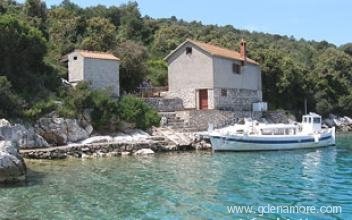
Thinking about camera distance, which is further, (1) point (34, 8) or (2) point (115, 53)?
(1) point (34, 8)

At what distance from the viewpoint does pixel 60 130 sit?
119ft

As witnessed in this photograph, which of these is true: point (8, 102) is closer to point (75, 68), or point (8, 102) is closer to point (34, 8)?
point (75, 68)

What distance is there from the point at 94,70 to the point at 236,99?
15691mm

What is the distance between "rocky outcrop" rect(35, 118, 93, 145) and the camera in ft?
117

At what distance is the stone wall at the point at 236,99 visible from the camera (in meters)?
49.7

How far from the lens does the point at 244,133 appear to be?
126 ft

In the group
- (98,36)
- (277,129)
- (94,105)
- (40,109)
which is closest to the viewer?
(40,109)

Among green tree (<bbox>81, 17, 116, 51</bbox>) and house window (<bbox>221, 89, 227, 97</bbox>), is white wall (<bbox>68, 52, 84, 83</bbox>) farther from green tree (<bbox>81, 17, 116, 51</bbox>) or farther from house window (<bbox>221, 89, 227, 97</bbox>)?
house window (<bbox>221, 89, 227, 97</bbox>)

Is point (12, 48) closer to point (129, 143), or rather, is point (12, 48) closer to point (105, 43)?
point (129, 143)

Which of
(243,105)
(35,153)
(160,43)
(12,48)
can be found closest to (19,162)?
(35,153)

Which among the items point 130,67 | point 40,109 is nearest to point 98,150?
point 40,109

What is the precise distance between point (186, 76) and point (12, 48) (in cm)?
1780

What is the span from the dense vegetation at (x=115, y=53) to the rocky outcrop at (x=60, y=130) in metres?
0.81

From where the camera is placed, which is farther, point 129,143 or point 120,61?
point 120,61
